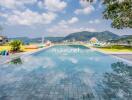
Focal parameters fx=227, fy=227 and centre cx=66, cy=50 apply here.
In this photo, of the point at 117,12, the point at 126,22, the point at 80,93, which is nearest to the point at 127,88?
the point at 80,93

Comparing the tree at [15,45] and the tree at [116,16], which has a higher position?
the tree at [116,16]

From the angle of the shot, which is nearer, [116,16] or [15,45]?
[15,45]

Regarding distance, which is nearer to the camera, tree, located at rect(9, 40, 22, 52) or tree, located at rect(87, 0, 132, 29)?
tree, located at rect(9, 40, 22, 52)

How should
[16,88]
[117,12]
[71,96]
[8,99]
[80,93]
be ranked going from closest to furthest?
1. [8,99]
2. [71,96]
3. [80,93]
4. [16,88]
5. [117,12]

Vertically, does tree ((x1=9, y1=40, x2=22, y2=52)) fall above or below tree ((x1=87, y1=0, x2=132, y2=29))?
below

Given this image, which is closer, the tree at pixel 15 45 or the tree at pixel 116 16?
the tree at pixel 15 45

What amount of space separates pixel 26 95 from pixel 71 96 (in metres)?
1.43

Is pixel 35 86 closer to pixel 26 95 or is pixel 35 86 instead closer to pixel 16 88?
pixel 16 88

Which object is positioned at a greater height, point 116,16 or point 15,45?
point 116,16

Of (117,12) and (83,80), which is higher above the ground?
(117,12)

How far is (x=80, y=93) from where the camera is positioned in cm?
766

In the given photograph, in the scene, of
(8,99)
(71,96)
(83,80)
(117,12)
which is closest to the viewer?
(8,99)

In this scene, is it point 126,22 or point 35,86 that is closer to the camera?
point 35,86

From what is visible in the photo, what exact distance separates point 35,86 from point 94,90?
225 centimetres
